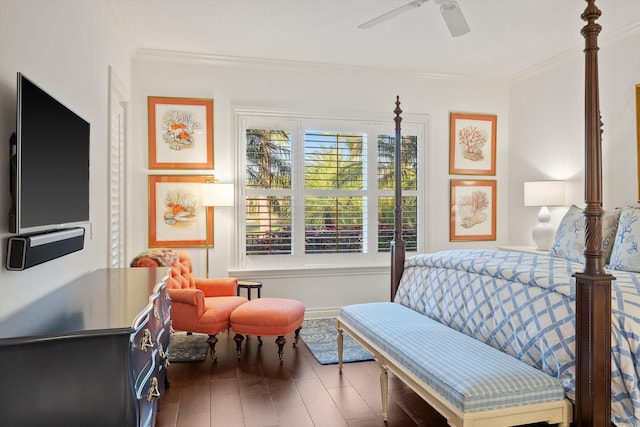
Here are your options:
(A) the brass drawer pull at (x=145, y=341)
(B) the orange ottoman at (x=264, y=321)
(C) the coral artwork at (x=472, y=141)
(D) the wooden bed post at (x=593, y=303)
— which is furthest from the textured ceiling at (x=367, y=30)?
(A) the brass drawer pull at (x=145, y=341)

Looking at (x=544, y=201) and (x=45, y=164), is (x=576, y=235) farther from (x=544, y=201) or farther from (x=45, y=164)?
(x=45, y=164)

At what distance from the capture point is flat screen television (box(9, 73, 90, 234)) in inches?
65.6

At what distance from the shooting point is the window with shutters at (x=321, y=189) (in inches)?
189

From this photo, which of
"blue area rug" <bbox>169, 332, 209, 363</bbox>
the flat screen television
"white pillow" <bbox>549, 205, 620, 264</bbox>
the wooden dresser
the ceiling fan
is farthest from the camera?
"blue area rug" <bbox>169, 332, 209, 363</bbox>

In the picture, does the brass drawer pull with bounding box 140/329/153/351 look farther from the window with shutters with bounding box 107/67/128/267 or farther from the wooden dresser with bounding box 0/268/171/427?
the window with shutters with bounding box 107/67/128/267

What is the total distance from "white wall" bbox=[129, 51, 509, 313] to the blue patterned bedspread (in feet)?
6.11

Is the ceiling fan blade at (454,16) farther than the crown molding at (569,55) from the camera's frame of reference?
No

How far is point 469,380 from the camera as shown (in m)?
1.89

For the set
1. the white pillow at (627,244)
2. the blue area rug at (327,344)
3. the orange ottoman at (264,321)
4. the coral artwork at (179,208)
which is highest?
the coral artwork at (179,208)

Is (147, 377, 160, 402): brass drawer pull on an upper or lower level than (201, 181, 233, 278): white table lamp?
lower

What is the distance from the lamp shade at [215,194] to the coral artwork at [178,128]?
23.1 inches

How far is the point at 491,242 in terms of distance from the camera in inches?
215

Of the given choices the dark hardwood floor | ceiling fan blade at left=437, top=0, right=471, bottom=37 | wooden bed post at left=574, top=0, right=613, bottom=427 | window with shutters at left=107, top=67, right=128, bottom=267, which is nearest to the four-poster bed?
wooden bed post at left=574, top=0, right=613, bottom=427

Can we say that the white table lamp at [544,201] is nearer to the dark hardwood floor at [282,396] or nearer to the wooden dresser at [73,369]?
the dark hardwood floor at [282,396]
